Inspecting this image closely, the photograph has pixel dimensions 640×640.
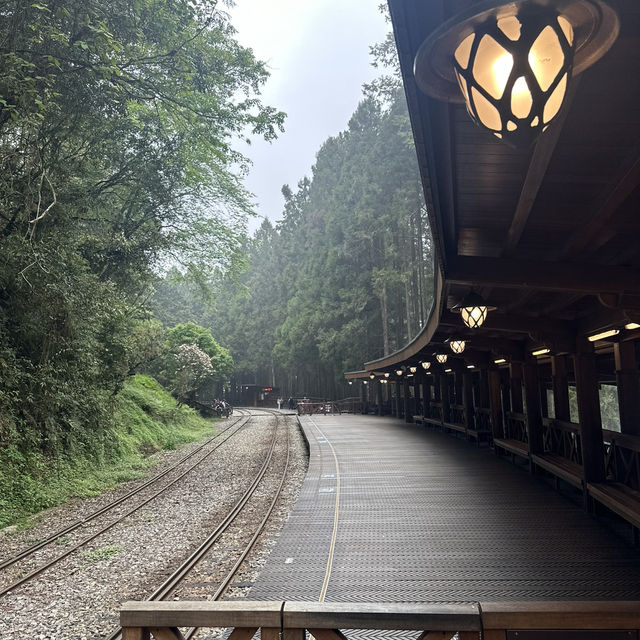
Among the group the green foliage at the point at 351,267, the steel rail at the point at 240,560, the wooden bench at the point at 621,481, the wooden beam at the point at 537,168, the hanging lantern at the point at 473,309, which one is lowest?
the steel rail at the point at 240,560

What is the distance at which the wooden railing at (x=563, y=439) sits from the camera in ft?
27.5

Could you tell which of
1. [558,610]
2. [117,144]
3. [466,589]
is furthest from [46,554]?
[117,144]

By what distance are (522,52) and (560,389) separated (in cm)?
890

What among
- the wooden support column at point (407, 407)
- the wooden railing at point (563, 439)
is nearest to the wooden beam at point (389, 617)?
the wooden railing at point (563, 439)

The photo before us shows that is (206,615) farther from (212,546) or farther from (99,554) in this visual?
(99,554)

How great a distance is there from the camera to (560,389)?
9320 millimetres

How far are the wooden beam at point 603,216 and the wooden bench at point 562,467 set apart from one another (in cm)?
389

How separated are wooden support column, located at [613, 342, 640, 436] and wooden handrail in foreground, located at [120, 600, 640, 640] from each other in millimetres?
6813

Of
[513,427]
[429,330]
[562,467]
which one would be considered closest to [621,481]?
[562,467]

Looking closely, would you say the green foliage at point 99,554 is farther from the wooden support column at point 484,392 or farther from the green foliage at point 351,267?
the green foliage at point 351,267

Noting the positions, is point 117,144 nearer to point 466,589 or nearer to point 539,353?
point 539,353

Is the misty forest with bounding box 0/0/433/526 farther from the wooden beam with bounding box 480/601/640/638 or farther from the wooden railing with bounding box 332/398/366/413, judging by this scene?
the wooden railing with bounding box 332/398/366/413

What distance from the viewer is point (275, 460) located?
15.4m

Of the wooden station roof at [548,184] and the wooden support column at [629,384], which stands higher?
the wooden station roof at [548,184]
